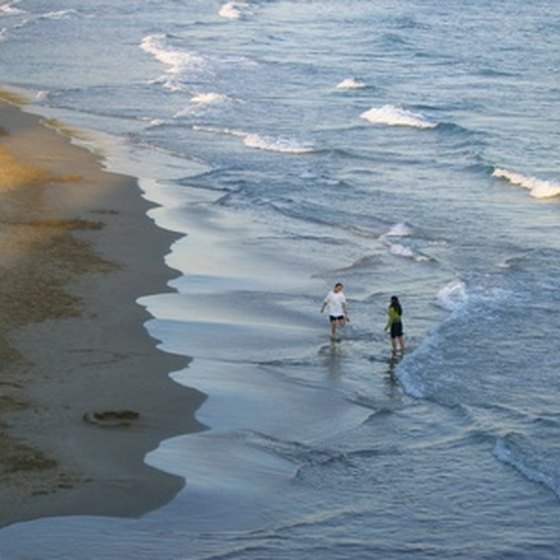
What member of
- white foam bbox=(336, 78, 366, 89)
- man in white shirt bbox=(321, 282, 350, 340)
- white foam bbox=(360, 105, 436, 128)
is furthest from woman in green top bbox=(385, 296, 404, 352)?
white foam bbox=(336, 78, 366, 89)

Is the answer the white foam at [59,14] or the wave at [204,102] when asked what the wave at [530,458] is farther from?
the white foam at [59,14]

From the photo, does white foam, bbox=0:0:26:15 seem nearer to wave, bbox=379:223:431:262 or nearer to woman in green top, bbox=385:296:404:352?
wave, bbox=379:223:431:262

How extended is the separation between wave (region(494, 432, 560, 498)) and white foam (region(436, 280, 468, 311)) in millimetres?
6557

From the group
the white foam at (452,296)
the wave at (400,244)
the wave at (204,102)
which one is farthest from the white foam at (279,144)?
the white foam at (452,296)

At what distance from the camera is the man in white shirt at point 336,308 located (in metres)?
22.7

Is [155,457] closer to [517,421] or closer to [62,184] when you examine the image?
[517,421]

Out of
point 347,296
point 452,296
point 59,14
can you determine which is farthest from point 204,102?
point 59,14

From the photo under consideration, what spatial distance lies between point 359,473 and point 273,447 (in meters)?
1.26

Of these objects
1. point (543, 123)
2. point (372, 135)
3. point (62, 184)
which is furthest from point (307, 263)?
point (543, 123)

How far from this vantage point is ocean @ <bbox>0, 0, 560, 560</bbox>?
15859 millimetres

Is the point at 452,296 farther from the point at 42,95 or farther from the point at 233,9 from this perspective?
the point at 233,9

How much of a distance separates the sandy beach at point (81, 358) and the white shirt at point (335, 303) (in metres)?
2.90

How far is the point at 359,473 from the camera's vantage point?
17344 millimetres

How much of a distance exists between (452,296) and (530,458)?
804cm
